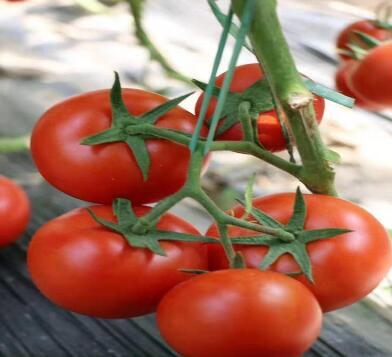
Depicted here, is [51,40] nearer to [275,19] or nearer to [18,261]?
[18,261]

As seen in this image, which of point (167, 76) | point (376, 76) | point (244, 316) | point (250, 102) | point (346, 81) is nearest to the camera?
point (244, 316)

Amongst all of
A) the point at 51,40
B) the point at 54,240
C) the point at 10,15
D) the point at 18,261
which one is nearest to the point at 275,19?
the point at 54,240

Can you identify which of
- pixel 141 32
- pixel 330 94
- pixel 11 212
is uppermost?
pixel 330 94

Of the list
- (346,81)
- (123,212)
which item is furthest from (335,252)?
(346,81)

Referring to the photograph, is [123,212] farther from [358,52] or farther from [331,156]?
[358,52]

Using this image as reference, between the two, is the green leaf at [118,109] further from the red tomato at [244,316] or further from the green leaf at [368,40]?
the green leaf at [368,40]

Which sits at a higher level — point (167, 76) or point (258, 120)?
point (258, 120)
